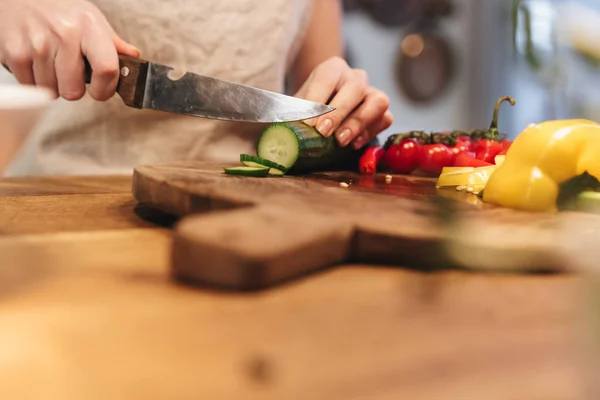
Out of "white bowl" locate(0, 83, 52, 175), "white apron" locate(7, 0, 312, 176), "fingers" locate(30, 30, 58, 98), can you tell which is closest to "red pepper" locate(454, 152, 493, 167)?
"white apron" locate(7, 0, 312, 176)

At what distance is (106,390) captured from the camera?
1.34ft

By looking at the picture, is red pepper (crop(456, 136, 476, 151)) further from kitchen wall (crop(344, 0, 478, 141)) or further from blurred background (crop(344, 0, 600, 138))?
kitchen wall (crop(344, 0, 478, 141))

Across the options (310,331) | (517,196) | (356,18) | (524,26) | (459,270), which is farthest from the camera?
(356,18)

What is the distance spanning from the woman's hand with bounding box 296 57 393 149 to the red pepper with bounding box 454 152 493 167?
206 mm

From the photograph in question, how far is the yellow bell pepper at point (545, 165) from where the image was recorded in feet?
3.15

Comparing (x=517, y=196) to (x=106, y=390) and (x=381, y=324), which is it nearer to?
(x=381, y=324)

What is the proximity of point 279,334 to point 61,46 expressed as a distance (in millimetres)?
907

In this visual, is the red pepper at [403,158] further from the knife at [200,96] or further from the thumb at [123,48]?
the thumb at [123,48]

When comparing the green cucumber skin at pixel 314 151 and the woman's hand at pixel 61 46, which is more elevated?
the woman's hand at pixel 61 46

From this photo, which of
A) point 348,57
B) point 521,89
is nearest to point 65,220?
point 348,57

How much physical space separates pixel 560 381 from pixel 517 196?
545 millimetres

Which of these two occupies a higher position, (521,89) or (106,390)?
(521,89)

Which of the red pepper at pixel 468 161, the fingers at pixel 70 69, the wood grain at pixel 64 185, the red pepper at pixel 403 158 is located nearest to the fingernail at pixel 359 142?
the red pepper at pixel 403 158

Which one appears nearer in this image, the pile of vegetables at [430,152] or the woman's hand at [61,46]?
the woman's hand at [61,46]
